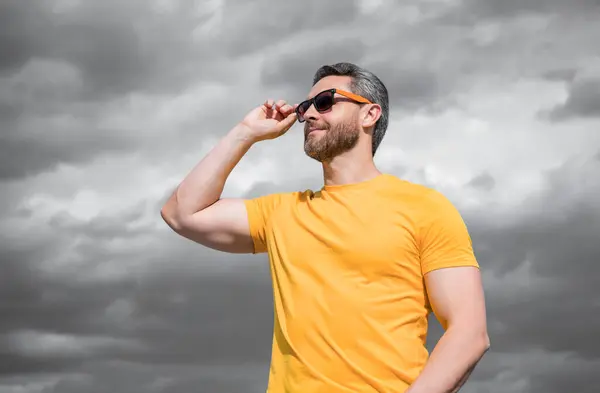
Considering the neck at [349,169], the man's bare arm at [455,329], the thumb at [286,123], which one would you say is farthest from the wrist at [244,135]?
the man's bare arm at [455,329]

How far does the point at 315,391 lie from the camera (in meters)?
5.62

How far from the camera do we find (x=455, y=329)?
568 cm

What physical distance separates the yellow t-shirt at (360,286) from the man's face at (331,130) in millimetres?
436

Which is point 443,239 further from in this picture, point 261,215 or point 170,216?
point 170,216

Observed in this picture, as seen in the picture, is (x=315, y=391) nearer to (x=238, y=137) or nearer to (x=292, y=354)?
(x=292, y=354)

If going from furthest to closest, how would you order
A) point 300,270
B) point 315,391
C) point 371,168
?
point 371,168 < point 300,270 < point 315,391

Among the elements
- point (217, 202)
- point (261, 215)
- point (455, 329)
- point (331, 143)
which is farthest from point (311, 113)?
point (455, 329)

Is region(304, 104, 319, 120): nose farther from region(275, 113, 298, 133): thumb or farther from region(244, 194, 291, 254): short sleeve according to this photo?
region(244, 194, 291, 254): short sleeve

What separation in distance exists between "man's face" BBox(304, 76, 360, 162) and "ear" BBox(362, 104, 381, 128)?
A: 3.2 inches

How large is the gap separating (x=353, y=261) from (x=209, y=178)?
1.59 meters

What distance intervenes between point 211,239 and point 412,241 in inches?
70.8

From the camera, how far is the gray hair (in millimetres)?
6859

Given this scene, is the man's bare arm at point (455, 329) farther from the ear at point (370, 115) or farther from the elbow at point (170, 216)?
the elbow at point (170, 216)

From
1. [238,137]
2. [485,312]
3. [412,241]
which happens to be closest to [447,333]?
[485,312]
